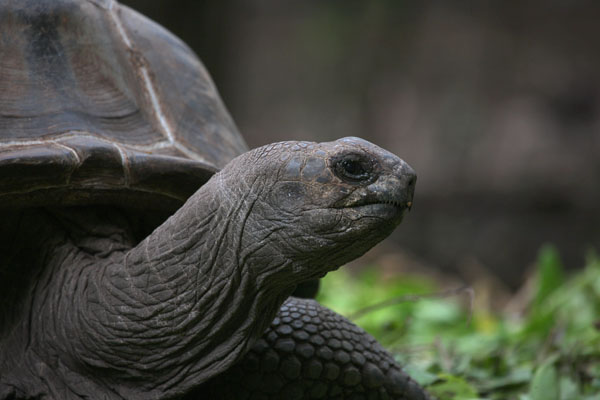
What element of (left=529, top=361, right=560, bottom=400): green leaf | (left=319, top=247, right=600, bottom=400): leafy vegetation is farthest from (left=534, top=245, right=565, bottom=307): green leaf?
(left=529, top=361, right=560, bottom=400): green leaf

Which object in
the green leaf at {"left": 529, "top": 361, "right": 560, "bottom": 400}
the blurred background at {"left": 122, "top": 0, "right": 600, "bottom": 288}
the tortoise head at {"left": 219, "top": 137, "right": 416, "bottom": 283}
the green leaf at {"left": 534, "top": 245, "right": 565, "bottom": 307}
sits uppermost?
the blurred background at {"left": 122, "top": 0, "right": 600, "bottom": 288}

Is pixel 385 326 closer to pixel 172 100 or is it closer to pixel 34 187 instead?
pixel 172 100

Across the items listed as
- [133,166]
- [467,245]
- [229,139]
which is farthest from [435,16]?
[133,166]

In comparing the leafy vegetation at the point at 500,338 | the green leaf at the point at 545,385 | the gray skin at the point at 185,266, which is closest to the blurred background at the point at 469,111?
the leafy vegetation at the point at 500,338

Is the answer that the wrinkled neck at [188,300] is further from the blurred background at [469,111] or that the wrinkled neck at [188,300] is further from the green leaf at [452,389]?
the blurred background at [469,111]

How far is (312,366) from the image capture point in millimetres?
1977

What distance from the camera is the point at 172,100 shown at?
2.28 m

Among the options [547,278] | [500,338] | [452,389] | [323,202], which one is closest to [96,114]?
[323,202]

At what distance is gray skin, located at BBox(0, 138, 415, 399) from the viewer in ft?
4.91

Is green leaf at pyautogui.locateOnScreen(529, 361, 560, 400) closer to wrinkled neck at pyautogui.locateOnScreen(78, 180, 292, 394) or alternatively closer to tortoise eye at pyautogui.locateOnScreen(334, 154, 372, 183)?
wrinkled neck at pyautogui.locateOnScreen(78, 180, 292, 394)

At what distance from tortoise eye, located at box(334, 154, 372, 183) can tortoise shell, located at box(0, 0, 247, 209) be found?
614 mm

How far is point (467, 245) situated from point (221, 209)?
6985mm

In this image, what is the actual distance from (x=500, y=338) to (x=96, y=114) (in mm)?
2239

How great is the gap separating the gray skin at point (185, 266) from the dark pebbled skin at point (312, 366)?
0.78 feet
